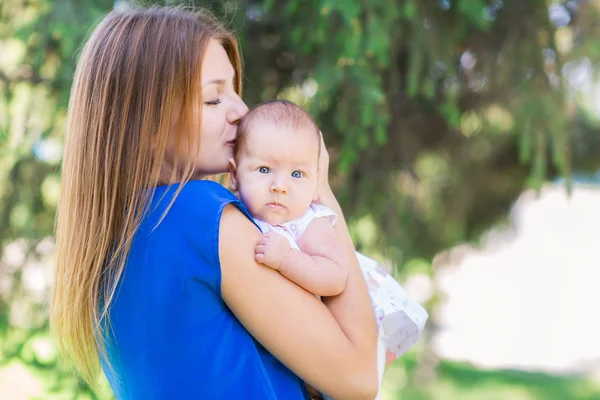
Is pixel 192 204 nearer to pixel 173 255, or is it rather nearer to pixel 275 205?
pixel 173 255

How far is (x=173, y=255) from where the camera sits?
1.41m

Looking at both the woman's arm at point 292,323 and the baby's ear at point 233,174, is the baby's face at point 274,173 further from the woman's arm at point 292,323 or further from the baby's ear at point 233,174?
the woman's arm at point 292,323

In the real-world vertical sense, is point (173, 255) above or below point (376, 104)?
below

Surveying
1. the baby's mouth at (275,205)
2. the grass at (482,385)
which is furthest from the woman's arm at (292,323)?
the grass at (482,385)

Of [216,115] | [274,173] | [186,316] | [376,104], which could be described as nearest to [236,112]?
[216,115]

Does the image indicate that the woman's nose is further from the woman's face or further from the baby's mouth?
the baby's mouth

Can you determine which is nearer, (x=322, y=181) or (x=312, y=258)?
(x=312, y=258)

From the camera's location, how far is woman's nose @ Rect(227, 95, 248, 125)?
5.61ft

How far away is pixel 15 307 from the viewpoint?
3.73 m

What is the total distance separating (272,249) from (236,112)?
0.43 meters

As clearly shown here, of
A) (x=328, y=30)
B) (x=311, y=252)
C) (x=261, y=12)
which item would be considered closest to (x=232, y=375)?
(x=311, y=252)

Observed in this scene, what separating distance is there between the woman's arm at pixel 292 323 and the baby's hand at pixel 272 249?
1cm

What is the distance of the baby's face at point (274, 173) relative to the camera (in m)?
1.63

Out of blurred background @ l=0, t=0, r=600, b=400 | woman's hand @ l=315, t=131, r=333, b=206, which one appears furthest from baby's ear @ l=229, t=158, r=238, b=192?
blurred background @ l=0, t=0, r=600, b=400
